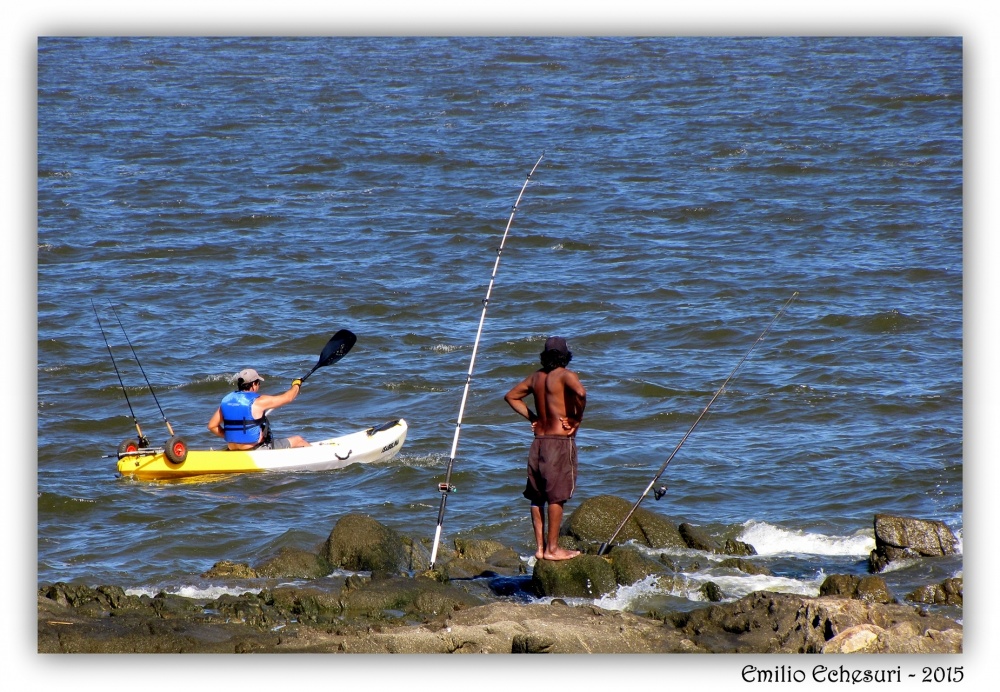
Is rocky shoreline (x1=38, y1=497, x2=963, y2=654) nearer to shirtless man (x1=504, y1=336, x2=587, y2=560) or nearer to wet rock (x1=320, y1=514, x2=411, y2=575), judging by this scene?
wet rock (x1=320, y1=514, x2=411, y2=575)

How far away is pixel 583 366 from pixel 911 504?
420cm

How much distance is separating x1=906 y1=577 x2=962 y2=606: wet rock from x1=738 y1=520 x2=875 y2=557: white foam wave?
1.03m

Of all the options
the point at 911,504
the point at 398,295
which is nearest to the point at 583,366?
the point at 398,295

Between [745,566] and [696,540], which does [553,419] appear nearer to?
[745,566]

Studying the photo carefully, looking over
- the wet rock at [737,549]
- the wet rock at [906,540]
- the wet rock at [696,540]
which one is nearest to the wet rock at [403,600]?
the wet rock at [696,540]

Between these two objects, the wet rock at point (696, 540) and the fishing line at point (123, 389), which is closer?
the wet rock at point (696, 540)

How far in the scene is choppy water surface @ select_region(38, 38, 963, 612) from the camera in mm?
9320

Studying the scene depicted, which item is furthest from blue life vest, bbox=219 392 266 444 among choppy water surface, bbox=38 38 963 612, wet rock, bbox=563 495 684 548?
wet rock, bbox=563 495 684 548

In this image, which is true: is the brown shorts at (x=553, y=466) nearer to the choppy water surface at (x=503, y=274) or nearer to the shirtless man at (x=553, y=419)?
the shirtless man at (x=553, y=419)

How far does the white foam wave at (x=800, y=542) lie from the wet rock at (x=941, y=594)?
103cm

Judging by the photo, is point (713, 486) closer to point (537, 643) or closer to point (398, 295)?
point (537, 643)

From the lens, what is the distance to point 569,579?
693cm

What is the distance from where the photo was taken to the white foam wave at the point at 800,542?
8.37 m

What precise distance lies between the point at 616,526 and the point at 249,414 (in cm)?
383
